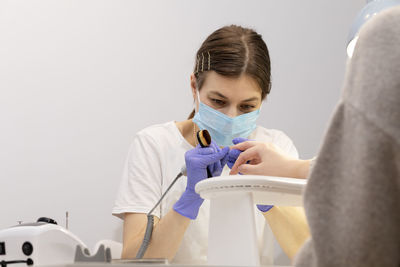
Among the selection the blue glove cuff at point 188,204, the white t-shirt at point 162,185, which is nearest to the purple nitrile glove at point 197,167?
the blue glove cuff at point 188,204

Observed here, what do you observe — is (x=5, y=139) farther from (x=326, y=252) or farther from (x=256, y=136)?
(x=326, y=252)

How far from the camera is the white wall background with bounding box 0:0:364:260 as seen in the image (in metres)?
2.09

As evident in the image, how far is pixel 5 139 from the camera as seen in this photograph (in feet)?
6.86

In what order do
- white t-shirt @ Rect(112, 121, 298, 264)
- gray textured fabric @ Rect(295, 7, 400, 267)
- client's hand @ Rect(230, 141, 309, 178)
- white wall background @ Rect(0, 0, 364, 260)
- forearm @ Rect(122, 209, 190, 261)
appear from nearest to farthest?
gray textured fabric @ Rect(295, 7, 400, 267) < client's hand @ Rect(230, 141, 309, 178) < forearm @ Rect(122, 209, 190, 261) < white t-shirt @ Rect(112, 121, 298, 264) < white wall background @ Rect(0, 0, 364, 260)

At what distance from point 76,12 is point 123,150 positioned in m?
0.68

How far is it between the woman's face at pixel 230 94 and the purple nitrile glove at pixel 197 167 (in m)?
0.27

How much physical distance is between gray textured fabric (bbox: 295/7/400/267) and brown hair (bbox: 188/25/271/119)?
1.27 m

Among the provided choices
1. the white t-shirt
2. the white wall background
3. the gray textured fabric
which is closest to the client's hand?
the white t-shirt

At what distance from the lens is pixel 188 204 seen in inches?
58.5

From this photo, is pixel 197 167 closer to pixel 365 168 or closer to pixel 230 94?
pixel 230 94

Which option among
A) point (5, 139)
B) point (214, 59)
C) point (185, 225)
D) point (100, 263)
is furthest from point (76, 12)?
point (100, 263)

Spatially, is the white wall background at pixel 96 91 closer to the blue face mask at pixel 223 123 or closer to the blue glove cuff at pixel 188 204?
the blue face mask at pixel 223 123

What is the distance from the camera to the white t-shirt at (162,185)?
167 cm

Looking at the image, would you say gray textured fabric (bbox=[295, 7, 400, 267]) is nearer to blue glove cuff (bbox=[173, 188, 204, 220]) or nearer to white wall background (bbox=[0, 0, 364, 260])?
blue glove cuff (bbox=[173, 188, 204, 220])
